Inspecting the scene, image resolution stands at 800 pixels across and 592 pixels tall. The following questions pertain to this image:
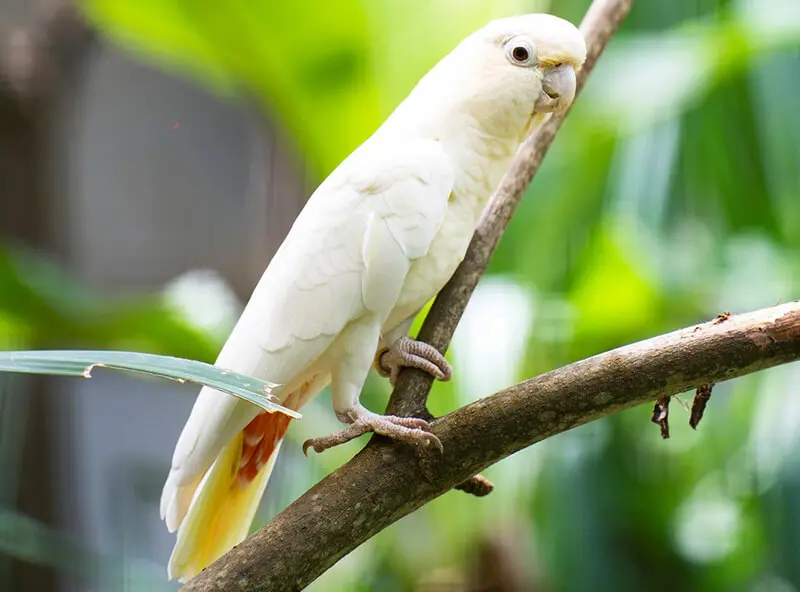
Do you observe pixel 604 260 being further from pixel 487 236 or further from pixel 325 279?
pixel 325 279

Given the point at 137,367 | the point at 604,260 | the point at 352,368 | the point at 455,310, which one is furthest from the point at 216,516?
the point at 604,260

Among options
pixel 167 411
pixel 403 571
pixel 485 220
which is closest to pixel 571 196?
pixel 485 220

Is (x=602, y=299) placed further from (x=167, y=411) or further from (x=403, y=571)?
(x=167, y=411)

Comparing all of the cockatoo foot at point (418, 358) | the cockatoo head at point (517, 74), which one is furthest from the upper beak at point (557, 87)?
the cockatoo foot at point (418, 358)

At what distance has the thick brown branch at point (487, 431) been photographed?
0.70m

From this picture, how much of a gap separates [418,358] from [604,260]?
2.17ft

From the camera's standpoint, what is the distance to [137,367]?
0.52m

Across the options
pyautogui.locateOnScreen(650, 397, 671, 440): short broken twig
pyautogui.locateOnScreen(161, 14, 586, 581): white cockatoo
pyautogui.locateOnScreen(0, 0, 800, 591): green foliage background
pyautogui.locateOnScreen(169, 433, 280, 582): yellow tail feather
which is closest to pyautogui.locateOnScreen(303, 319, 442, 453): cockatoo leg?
pyautogui.locateOnScreen(161, 14, 586, 581): white cockatoo

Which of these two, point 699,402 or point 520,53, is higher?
point 520,53

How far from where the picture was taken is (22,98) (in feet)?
6.53

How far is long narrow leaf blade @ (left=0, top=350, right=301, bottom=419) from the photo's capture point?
1.67 feet

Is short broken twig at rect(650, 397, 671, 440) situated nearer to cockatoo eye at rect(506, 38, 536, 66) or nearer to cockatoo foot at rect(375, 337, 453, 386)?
cockatoo foot at rect(375, 337, 453, 386)

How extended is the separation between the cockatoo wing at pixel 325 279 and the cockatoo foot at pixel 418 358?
0.23 feet

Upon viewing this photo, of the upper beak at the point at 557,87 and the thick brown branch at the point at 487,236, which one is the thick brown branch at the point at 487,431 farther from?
the upper beak at the point at 557,87
